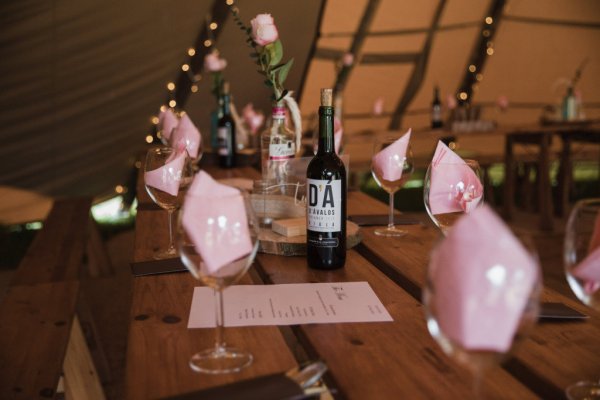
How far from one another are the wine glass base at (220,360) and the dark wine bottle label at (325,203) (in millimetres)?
372

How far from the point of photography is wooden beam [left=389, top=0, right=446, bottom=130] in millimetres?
5809

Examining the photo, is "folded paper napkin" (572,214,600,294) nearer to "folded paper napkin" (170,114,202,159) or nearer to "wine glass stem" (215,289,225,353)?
"wine glass stem" (215,289,225,353)

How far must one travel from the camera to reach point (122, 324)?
3148 millimetres

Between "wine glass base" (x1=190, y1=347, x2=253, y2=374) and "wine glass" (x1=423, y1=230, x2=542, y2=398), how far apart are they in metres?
0.33

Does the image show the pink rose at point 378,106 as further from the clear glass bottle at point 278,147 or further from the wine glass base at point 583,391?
the wine glass base at point 583,391

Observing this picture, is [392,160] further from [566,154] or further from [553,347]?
[566,154]

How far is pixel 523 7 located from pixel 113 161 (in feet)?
12.4

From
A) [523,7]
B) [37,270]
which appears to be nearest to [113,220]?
[37,270]

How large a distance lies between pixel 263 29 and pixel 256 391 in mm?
1174

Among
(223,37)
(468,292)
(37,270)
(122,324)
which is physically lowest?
(122,324)

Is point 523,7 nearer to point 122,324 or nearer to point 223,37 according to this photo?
point 223,37

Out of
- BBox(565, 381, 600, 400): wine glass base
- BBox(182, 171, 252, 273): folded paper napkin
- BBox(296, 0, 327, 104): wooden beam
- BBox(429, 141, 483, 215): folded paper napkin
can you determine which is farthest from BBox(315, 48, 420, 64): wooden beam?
BBox(565, 381, 600, 400): wine glass base

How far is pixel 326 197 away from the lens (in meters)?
1.20

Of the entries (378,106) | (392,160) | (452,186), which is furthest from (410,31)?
(452,186)
